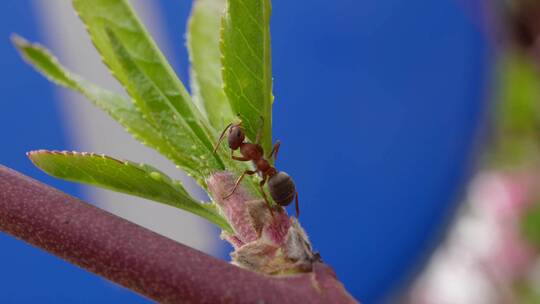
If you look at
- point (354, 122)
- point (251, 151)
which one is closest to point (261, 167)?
point (251, 151)

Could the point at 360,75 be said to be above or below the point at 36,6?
below

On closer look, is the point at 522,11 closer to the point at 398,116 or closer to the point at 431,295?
the point at 398,116

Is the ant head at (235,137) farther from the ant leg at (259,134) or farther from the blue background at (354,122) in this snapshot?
the blue background at (354,122)

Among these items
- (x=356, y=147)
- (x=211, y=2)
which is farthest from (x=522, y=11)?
(x=211, y=2)

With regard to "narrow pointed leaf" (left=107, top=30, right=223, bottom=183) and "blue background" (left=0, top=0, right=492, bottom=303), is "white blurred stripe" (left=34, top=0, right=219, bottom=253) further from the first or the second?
"narrow pointed leaf" (left=107, top=30, right=223, bottom=183)

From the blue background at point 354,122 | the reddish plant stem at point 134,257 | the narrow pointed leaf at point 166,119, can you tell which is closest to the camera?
the reddish plant stem at point 134,257

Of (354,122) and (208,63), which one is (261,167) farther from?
(354,122)

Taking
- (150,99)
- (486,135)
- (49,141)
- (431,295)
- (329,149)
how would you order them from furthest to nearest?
(486,135) < (431,295) < (329,149) < (49,141) < (150,99)

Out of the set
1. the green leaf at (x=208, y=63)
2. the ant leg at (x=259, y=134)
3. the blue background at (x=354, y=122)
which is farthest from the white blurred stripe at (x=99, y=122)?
the ant leg at (x=259, y=134)
